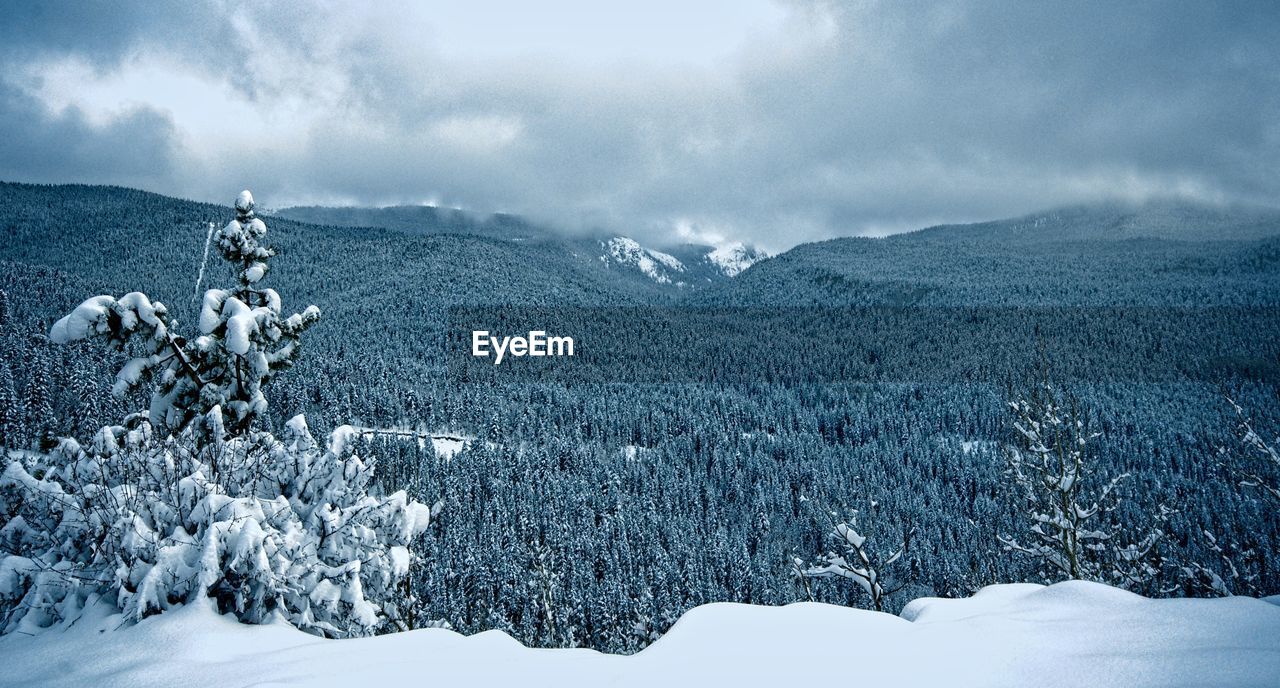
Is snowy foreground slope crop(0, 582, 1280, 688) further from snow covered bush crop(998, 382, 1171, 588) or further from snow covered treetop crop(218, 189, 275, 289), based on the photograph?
snow covered bush crop(998, 382, 1171, 588)

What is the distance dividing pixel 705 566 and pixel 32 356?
114861 mm

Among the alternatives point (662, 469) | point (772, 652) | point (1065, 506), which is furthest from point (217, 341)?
point (662, 469)

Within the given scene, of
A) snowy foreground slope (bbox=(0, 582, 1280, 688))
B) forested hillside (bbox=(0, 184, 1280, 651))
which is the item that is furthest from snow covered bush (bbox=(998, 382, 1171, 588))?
A: forested hillside (bbox=(0, 184, 1280, 651))

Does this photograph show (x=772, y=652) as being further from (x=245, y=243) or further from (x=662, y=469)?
(x=662, y=469)

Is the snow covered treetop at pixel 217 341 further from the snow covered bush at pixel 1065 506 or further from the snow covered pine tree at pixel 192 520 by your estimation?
the snow covered bush at pixel 1065 506

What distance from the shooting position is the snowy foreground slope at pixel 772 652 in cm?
394

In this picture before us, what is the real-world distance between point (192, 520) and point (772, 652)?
18.9 ft

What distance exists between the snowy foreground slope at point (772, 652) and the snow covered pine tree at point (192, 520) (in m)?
0.38

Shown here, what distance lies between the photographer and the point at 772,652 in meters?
4.45

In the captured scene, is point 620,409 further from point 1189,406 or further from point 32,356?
point 1189,406

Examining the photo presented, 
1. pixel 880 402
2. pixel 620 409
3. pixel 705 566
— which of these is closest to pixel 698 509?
pixel 705 566

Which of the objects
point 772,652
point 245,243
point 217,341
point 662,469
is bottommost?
point 662,469

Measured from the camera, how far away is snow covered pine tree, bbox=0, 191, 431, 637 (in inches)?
210

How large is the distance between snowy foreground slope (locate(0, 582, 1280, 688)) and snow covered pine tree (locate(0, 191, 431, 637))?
376 millimetres
